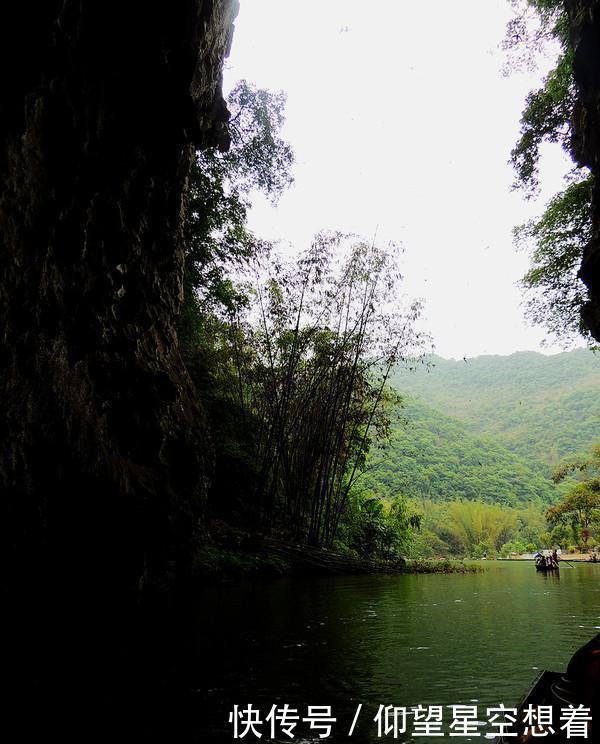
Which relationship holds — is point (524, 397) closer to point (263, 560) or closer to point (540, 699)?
point (263, 560)

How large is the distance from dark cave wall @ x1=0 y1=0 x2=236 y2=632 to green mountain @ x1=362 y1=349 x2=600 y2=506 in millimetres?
16461

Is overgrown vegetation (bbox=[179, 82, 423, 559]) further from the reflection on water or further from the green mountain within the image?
the green mountain

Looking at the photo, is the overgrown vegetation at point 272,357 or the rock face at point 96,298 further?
the overgrown vegetation at point 272,357

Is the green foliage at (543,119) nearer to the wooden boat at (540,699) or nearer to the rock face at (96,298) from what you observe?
the rock face at (96,298)

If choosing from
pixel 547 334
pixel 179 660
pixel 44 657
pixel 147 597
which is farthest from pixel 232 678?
pixel 547 334

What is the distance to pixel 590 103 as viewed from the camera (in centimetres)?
637

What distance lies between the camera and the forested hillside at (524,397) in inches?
1604

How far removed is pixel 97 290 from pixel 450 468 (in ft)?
110

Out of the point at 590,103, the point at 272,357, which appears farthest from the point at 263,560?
the point at 590,103

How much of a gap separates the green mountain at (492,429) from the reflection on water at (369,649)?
15.2m

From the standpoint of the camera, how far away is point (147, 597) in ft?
17.0

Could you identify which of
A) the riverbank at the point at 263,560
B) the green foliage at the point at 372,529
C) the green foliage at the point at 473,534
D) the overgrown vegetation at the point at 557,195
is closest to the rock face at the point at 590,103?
the overgrown vegetation at the point at 557,195

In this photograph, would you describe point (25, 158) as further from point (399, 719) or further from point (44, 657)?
point (399, 719)

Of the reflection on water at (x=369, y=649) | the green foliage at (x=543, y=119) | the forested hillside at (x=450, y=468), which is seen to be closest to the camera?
the reflection on water at (x=369, y=649)
